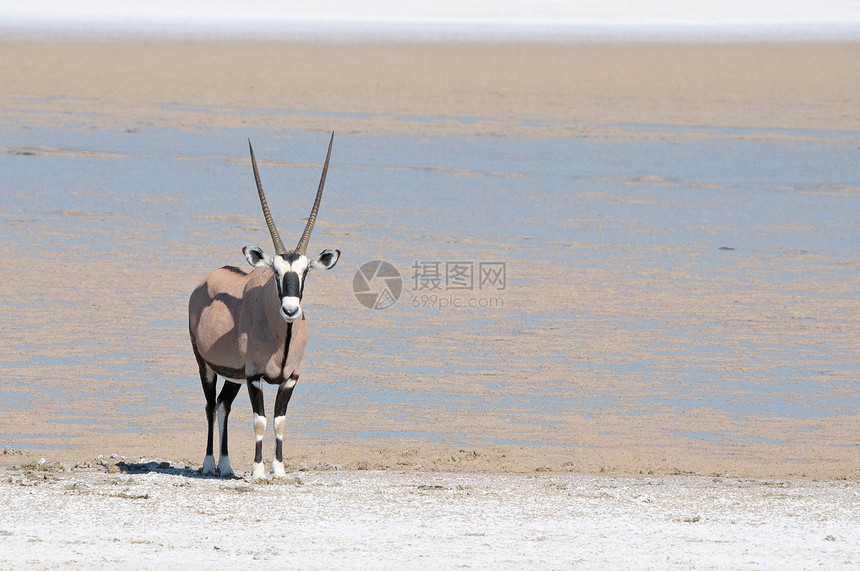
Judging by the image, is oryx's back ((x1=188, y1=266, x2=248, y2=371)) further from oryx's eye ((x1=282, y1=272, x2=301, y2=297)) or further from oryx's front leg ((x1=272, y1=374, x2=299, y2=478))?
oryx's eye ((x1=282, y1=272, x2=301, y2=297))

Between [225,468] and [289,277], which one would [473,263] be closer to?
[225,468]

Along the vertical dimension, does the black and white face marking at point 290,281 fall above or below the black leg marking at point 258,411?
above

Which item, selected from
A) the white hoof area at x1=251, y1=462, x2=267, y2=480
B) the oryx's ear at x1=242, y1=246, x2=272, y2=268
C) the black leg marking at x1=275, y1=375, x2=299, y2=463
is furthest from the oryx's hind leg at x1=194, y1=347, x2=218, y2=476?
the oryx's ear at x1=242, y1=246, x2=272, y2=268

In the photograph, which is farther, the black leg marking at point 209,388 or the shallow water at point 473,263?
the shallow water at point 473,263

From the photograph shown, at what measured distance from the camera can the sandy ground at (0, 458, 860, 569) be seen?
7156mm

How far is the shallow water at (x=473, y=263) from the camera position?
1077 cm

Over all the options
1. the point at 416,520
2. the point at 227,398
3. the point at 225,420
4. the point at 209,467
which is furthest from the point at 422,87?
the point at 416,520

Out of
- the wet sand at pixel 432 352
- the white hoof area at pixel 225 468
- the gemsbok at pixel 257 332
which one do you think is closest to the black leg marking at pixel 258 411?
the gemsbok at pixel 257 332

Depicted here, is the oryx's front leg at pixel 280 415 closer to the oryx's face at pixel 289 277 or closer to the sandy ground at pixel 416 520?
the sandy ground at pixel 416 520

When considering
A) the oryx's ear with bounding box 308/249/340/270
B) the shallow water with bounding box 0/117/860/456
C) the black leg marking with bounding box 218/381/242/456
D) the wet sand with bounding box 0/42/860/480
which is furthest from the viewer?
the shallow water with bounding box 0/117/860/456

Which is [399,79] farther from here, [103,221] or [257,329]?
[257,329]

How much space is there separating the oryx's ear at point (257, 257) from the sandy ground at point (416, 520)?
129 centimetres

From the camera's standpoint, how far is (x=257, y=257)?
8.32 meters

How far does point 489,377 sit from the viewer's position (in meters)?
11.3
